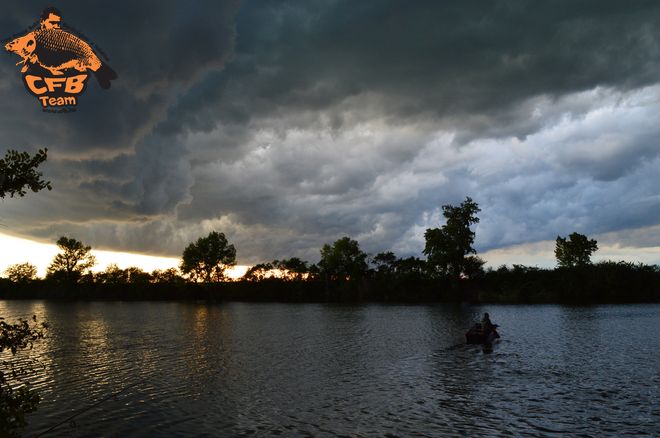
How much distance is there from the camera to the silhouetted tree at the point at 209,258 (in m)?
174

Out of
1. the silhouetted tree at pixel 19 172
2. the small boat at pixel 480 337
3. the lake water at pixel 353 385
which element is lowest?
the lake water at pixel 353 385

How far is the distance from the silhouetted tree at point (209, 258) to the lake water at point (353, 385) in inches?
4870

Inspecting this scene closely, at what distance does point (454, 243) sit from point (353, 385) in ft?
369

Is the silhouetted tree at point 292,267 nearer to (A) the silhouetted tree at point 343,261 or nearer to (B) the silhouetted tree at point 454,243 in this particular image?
(A) the silhouetted tree at point 343,261

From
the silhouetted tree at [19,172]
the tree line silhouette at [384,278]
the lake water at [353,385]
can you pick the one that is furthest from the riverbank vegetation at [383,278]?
the silhouetted tree at [19,172]

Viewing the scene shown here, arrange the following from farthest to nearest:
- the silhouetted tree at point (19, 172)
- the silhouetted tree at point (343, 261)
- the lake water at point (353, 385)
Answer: the silhouetted tree at point (343, 261), the lake water at point (353, 385), the silhouetted tree at point (19, 172)

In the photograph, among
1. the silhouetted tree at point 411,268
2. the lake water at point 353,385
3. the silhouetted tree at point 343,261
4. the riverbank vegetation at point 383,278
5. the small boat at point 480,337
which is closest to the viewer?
the lake water at point 353,385

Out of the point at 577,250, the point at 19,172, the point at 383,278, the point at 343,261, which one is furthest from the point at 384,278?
the point at 19,172

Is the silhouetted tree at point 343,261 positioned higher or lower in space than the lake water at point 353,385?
higher

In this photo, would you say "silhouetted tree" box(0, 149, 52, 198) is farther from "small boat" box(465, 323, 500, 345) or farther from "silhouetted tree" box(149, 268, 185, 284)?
"silhouetted tree" box(149, 268, 185, 284)

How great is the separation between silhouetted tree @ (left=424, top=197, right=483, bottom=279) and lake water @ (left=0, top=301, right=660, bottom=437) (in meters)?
80.6

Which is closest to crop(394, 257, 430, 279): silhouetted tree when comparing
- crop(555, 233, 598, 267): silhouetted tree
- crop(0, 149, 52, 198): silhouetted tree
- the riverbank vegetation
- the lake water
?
the riverbank vegetation

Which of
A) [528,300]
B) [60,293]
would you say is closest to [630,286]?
[528,300]

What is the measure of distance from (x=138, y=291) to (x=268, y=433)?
183m
